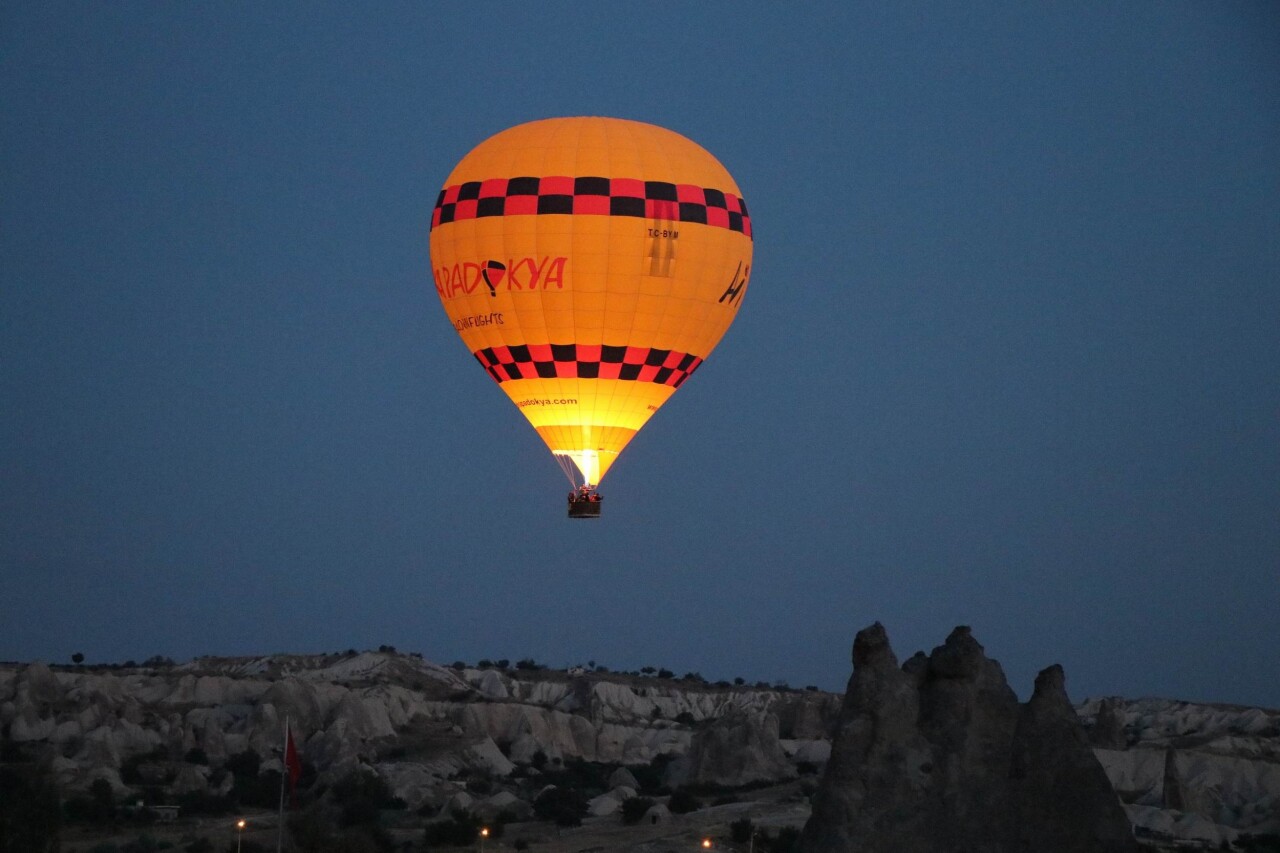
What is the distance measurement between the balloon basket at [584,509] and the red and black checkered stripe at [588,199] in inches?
197

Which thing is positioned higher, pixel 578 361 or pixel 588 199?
pixel 588 199

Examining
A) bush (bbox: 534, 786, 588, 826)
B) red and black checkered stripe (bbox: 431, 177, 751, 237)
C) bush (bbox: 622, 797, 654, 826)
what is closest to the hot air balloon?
red and black checkered stripe (bbox: 431, 177, 751, 237)

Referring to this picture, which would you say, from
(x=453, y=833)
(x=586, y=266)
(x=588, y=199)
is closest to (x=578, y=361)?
(x=586, y=266)

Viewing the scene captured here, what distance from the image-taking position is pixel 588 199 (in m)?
35.0

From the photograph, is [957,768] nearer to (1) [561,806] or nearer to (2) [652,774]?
(1) [561,806]

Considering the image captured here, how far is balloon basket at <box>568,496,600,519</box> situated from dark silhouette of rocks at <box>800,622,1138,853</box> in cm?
1038

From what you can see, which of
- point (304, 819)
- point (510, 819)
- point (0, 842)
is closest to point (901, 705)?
point (0, 842)

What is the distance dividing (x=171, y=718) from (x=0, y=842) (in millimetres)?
28726

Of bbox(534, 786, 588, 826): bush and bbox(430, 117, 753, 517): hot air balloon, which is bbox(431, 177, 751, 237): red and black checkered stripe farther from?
bbox(534, 786, 588, 826): bush

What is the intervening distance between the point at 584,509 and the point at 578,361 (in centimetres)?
258

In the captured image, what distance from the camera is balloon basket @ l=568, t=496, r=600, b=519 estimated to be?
35312mm

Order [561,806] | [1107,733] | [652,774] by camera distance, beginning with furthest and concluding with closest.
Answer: [1107,733]
[652,774]
[561,806]

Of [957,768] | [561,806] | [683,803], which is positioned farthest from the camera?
[561,806]

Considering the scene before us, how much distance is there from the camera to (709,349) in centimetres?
3741
